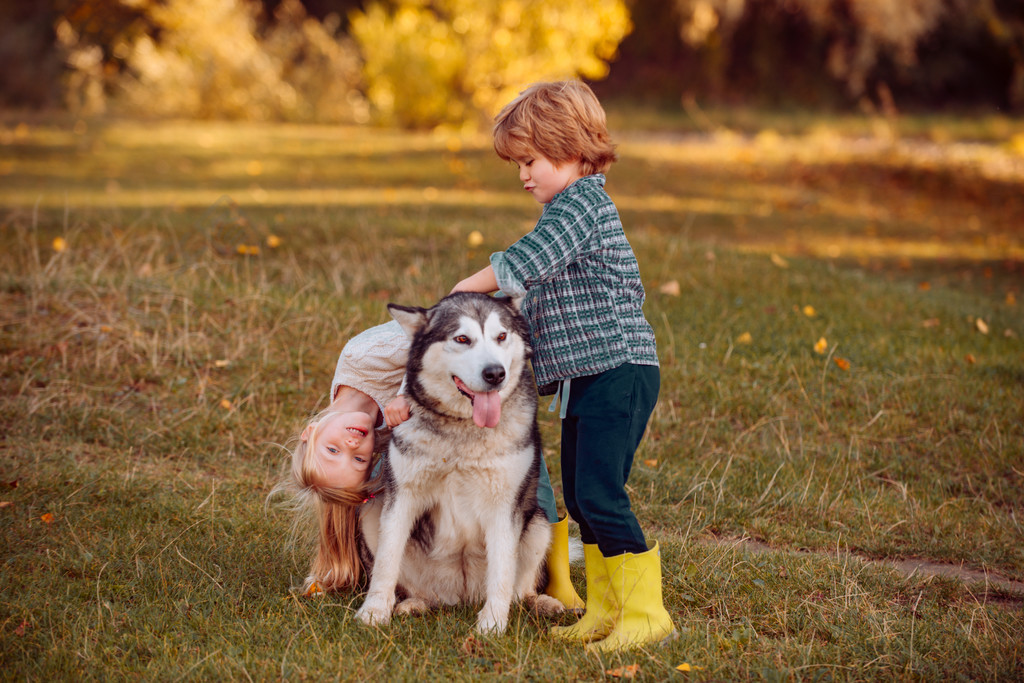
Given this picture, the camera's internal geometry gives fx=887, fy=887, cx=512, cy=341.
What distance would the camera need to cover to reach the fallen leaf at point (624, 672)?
124 inches

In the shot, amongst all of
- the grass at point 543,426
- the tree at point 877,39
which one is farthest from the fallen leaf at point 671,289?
A: the tree at point 877,39

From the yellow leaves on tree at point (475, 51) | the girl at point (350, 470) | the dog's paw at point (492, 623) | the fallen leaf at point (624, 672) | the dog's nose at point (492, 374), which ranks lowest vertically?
the dog's paw at point (492, 623)

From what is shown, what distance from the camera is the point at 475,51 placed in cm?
1708

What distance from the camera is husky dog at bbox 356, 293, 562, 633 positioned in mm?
3299

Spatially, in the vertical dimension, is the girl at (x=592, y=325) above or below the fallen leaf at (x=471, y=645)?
above

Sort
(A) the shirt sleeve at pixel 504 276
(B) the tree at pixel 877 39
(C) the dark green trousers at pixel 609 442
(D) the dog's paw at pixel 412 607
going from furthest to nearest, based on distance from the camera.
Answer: (B) the tree at pixel 877 39 < (D) the dog's paw at pixel 412 607 < (C) the dark green trousers at pixel 609 442 < (A) the shirt sleeve at pixel 504 276

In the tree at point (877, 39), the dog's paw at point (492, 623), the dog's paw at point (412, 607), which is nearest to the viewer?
the dog's paw at point (492, 623)

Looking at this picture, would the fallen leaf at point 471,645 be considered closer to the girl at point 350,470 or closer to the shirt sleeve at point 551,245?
the girl at point 350,470

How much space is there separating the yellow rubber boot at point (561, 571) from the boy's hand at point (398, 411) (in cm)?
85

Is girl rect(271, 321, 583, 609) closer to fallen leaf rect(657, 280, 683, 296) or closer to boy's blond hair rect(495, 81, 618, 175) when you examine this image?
boy's blond hair rect(495, 81, 618, 175)

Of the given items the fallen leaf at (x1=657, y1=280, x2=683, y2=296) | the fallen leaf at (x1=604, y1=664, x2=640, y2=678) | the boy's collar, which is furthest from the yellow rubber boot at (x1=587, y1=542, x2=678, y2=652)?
the fallen leaf at (x1=657, y1=280, x2=683, y2=296)

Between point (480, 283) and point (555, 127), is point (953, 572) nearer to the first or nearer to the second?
point (480, 283)

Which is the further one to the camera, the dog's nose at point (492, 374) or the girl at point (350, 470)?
the girl at point (350, 470)

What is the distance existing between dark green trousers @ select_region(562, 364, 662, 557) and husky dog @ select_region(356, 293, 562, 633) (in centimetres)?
24
